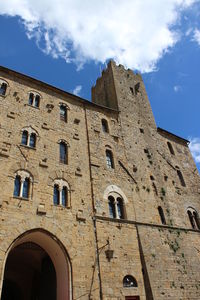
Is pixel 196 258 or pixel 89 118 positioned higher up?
pixel 89 118

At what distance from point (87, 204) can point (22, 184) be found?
12.3ft

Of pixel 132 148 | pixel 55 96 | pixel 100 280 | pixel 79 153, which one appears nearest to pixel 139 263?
pixel 100 280

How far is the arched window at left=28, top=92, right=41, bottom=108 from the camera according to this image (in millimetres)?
15925

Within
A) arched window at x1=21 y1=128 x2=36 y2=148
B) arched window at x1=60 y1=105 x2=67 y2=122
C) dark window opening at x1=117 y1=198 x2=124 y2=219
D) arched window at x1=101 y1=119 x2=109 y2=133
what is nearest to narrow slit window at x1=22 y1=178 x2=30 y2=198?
arched window at x1=21 y1=128 x2=36 y2=148

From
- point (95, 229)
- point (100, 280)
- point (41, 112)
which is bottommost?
point (100, 280)

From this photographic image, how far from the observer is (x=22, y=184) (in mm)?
12047

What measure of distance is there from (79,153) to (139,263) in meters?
7.22

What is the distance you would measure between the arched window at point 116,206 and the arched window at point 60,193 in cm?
291

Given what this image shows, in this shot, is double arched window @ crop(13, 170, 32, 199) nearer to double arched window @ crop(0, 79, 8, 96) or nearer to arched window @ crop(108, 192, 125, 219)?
arched window @ crop(108, 192, 125, 219)

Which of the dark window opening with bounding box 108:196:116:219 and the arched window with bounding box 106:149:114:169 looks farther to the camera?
the arched window with bounding box 106:149:114:169

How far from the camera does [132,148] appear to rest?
730 inches

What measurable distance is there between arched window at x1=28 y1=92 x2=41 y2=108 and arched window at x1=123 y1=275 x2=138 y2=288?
11.5m

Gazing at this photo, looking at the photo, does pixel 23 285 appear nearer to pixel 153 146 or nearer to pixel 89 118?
pixel 89 118

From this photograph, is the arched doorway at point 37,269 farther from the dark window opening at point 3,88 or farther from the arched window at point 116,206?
the dark window opening at point 3,88
